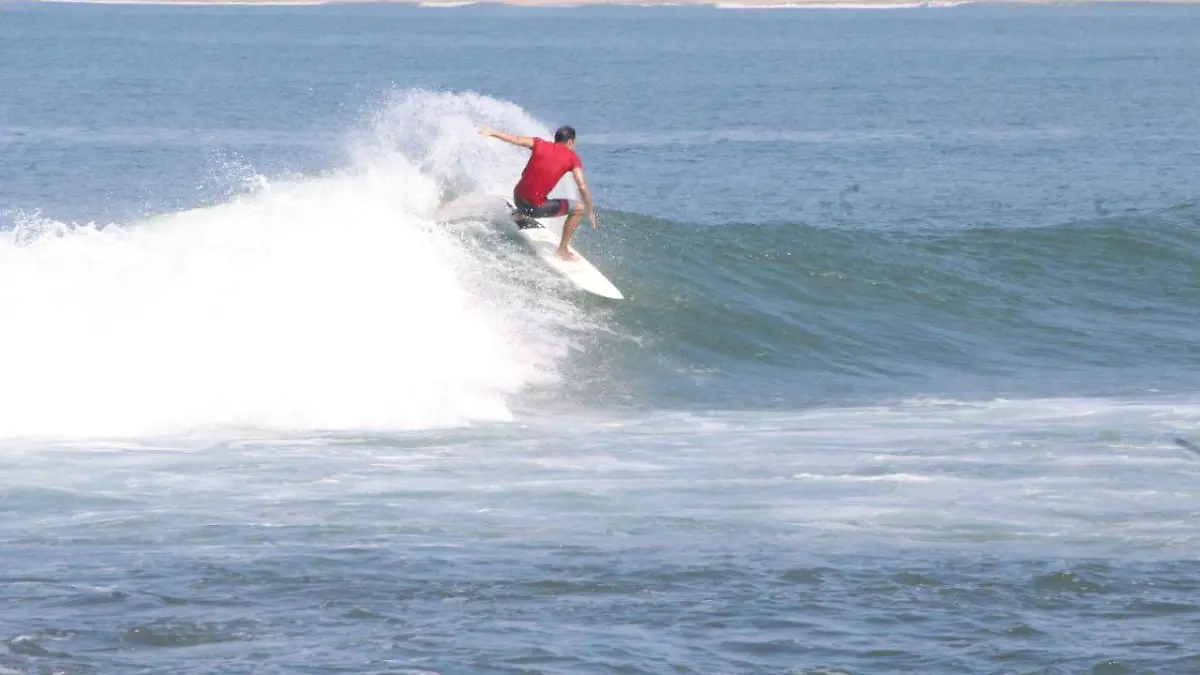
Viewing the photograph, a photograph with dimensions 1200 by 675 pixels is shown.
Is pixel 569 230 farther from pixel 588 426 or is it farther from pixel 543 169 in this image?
pixel 588 426

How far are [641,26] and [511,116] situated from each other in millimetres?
118429

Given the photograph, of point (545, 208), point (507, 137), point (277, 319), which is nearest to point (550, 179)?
point (545, 208)

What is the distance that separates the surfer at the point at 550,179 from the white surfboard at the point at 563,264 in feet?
1.18

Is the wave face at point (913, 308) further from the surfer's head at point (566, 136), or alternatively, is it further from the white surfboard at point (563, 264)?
the surfer's head at point (566, 136)

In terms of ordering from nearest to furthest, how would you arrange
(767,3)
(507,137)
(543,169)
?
1. (507,137)
2. (543,169)
3. (767,3)

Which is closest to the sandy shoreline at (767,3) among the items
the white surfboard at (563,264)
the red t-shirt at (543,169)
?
the white surfboard at (563,264)

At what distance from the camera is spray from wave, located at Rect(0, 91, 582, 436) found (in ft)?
44.5

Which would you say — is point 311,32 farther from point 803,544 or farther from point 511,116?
point 803,544

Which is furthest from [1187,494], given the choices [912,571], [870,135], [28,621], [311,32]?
[311,32]

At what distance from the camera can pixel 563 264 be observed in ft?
58.0

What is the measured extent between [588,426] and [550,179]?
3.81 metres

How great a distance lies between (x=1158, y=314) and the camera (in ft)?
63.0

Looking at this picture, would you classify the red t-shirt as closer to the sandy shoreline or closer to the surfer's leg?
the surfer's leg

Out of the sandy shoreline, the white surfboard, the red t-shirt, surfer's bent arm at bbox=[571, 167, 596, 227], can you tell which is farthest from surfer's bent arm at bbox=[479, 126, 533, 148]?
the sandy shoreline
